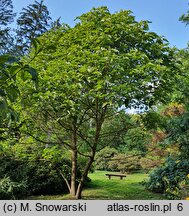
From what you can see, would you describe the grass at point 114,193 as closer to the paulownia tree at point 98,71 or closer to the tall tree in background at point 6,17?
the paulownia tree at point 98,71

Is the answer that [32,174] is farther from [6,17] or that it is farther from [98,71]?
[6,17]

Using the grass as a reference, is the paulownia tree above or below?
above

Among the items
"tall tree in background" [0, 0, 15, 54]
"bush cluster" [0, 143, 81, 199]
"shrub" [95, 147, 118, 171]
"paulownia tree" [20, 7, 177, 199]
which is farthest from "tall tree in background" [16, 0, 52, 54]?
"paulownia tree" [20, 7, 177, 199]

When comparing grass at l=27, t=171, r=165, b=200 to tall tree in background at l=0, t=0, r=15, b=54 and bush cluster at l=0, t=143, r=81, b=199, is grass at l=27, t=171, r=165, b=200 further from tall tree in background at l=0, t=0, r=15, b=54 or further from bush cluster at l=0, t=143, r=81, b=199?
tall tree in background at l=0, t=0, r=15, b=54

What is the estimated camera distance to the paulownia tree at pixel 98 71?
3.88 m

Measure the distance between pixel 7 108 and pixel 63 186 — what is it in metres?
6.64

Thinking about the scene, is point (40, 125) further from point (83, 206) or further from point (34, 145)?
point (83, 206)

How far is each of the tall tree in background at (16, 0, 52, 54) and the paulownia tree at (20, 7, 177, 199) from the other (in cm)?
1515

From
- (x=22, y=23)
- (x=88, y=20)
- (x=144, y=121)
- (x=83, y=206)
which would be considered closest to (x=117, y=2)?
(x=88, y=20)

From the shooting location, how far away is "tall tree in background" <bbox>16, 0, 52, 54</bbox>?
19391 mm

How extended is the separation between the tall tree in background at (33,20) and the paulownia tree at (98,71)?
15.1 meters

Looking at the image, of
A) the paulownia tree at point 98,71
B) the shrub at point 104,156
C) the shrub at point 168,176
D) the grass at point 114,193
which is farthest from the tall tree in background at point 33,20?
the paulownia tree at point 98,71

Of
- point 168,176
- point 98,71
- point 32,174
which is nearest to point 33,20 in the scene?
point 32,174

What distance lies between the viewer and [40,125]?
17.8 ft
